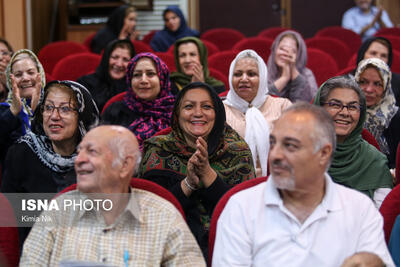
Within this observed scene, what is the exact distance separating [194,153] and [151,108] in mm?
1024

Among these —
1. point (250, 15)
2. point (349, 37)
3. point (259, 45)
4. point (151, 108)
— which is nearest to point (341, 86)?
point (151, 108)

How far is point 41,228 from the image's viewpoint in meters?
1.95

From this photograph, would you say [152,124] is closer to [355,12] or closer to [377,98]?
[377,98]

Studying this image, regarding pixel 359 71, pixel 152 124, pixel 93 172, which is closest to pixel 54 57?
pixel 152 124

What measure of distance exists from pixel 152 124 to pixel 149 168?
2.69 ft

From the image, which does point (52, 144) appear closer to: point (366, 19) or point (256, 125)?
point (256, 125)

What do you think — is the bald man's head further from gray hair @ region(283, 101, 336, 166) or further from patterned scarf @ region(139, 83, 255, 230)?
patterned scarf @ region(139, 83, 255, 230)

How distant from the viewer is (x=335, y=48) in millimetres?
6199

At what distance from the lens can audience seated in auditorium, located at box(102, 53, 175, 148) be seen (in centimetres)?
351

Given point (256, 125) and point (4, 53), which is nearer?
point (256, 125)

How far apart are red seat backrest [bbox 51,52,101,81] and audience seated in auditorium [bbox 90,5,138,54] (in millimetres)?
1181

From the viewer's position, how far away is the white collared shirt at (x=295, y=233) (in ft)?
6.10

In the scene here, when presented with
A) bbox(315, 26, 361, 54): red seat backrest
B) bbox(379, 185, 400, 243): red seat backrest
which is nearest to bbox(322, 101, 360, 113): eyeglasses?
bbox(379, 185, 400, 243): red seat backrest

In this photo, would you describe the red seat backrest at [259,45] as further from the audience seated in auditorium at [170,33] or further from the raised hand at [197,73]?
the raised hand at [197,73]
